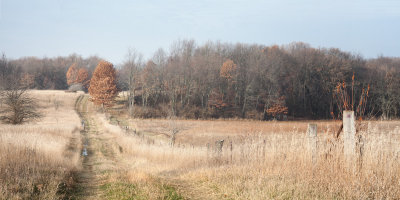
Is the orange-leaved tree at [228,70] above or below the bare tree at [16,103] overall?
above

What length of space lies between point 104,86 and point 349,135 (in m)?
57.8

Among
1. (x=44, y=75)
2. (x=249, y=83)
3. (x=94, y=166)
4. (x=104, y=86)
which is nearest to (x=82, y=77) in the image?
(x=44, y=75)

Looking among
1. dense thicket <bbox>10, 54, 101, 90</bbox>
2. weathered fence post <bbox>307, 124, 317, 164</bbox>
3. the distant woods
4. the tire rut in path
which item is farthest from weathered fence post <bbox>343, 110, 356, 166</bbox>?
dense thicket <bbox>10, 54, 101, 90</bbox>

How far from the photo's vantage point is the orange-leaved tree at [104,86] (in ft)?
191

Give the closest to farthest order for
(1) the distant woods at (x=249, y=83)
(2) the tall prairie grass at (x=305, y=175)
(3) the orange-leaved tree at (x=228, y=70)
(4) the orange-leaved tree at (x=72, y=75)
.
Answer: (2) the tall prairie grass at (x=305, y=175)
(1) the distant woods at (x=249, y=83)
(3) the orange-leaved tree at (x=228, y=70)
(4) the orange-leaved tree at (x=72, y=75)

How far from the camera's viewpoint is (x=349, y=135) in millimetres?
7250

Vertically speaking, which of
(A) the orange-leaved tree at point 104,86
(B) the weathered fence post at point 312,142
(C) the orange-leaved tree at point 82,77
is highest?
(C) the orange-leaved tree at point 82,77

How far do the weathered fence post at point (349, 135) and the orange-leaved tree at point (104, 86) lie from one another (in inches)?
2166

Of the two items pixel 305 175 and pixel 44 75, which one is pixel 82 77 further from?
pixel 305 175

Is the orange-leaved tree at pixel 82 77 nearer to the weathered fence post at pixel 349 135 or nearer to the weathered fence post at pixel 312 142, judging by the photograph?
the weathered fence post at pixel 312 142

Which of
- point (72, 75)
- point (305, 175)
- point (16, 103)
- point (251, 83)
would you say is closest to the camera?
point (305, 175)

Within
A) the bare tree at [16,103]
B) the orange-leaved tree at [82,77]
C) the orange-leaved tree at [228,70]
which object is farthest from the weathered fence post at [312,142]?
the orange-leaved tree at [82,77]

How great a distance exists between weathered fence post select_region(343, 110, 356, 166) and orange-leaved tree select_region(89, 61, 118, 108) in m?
55.0

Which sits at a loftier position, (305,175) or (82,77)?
(82,77)
